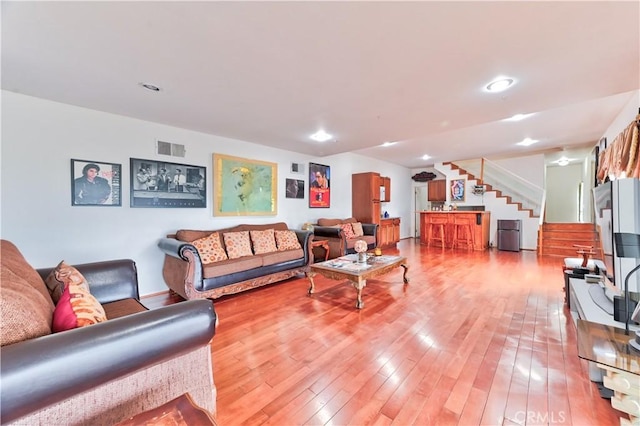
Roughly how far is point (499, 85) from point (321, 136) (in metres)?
2.42

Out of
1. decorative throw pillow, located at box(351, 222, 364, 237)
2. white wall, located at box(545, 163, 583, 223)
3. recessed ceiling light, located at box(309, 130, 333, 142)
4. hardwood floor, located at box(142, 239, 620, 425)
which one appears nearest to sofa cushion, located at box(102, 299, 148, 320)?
hardwood floor, located at box(142, 239, 620, 425)

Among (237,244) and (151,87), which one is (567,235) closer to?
(237,244)

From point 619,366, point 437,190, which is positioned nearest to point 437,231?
point 437,190

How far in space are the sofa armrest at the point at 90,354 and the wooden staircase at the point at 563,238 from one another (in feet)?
25.7

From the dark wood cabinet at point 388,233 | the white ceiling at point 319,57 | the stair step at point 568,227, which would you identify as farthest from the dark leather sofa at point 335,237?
the stair step at point 568,227

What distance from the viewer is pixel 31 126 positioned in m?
2.72

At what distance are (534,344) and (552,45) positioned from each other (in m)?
2.31

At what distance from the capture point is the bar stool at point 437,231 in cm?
745

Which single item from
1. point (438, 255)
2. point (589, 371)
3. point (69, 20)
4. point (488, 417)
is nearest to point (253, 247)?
point (69, 20)

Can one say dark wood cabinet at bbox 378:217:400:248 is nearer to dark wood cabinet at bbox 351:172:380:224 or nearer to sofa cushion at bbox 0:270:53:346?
dark wood cabinet at bbox 351:172:380:224

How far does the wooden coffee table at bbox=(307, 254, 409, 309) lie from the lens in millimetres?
2951

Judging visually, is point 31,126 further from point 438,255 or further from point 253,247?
point 438,255

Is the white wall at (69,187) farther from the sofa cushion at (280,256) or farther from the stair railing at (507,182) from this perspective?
the stair railing at (507,182)

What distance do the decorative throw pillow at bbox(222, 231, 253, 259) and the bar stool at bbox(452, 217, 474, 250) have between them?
5.97 m
